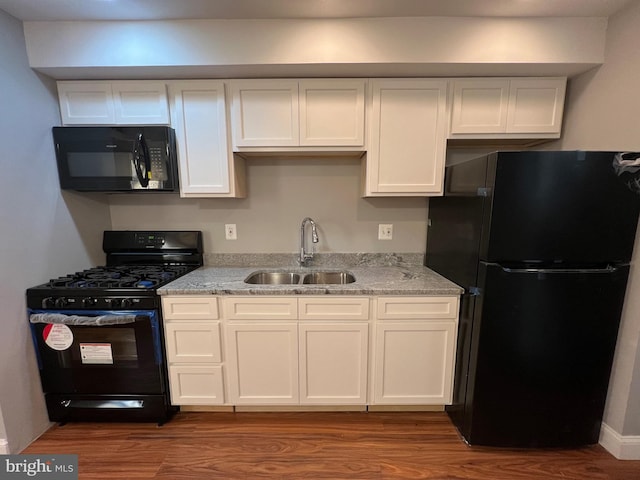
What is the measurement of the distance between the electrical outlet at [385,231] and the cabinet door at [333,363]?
2.59 ft

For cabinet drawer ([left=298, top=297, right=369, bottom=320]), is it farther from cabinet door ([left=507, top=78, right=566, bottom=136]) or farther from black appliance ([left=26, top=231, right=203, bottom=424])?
cabinet door ([left=507, top=78, right=566, bottom=136])

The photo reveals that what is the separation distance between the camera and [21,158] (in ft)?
4.98

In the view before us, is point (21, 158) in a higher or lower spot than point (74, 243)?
higher

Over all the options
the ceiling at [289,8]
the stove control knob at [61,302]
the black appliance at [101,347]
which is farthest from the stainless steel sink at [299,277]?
the ceiling at [289,8]

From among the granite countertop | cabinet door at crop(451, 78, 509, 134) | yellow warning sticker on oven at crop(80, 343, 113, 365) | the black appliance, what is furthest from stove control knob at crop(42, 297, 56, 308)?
cabinet door at crop(451, 78, 509, 134)

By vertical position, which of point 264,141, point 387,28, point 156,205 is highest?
point 387,28

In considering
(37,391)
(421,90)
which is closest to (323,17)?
(421,90)

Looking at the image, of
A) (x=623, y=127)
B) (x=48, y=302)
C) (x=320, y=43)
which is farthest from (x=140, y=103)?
(x=623, y=127)

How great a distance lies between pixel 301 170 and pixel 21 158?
164 centimetres

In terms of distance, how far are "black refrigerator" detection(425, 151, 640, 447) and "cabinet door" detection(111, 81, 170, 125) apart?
1916 mm

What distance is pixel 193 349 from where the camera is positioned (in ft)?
5.47

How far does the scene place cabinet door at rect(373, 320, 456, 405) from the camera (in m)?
1.65

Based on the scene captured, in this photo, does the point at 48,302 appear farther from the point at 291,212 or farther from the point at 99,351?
the point at 291,212

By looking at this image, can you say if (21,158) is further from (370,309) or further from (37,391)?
(370,309)
